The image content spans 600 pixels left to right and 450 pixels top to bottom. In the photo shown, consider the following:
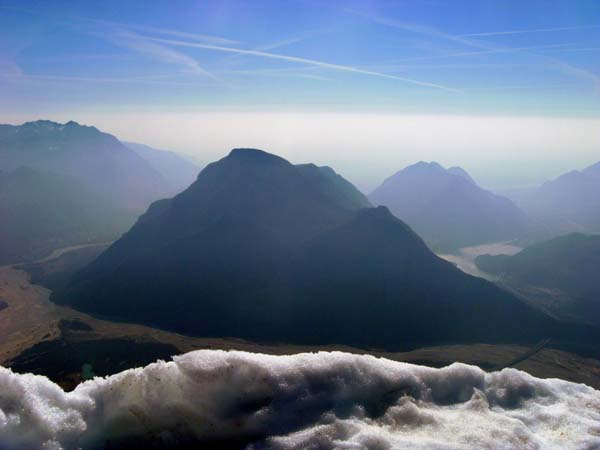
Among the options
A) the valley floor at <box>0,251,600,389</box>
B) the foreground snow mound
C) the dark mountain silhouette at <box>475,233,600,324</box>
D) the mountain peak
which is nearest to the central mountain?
the mountain peak

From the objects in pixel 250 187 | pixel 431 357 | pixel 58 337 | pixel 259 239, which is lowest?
pixel 58 337

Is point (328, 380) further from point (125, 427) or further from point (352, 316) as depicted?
point (352, 316)

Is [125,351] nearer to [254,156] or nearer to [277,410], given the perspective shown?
[254,156]

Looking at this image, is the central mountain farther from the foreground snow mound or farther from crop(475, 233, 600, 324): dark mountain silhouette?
the foreground snow mound

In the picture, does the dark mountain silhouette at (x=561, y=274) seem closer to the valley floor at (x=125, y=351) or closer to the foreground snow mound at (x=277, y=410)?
the valley floor at (x=125, y=351)

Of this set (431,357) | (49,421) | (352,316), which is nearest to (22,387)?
(49,421)

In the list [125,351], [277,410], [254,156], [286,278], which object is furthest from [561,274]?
[277,410]

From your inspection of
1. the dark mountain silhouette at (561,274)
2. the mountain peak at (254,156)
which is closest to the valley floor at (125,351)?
the dark mountain silhouette at (561,274)
